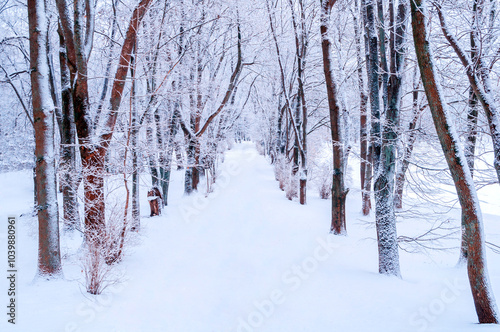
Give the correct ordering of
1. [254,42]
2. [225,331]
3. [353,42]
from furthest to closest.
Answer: [254,42], [353,42], [225,331]

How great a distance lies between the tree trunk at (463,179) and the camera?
280 cm

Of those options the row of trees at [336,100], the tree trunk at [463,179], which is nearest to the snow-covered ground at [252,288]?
the tree trunk at [463,179]

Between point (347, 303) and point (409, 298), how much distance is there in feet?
2.76

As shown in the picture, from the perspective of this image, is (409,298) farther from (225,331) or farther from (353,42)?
(353,42)

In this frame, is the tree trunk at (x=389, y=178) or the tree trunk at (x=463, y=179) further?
the tree trunk at (x=389, y=178)

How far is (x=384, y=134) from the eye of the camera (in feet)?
15.1

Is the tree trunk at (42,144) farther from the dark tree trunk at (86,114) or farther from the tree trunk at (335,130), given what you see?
the tree trunk at (335,130)

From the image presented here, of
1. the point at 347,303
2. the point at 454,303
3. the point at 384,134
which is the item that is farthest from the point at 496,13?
the point at 347,303

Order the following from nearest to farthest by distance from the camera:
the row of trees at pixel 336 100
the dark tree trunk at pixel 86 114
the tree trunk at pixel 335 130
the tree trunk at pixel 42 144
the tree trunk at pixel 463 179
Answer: the tree trunk at pixel 463 179 → the row of trees at pixel 336 100 → the tree trunk at pixel 42 144 → the dark tree trunk at pixel 86 114 → the tree trunk at pixel 335 130

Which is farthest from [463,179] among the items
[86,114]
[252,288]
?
[86,114]

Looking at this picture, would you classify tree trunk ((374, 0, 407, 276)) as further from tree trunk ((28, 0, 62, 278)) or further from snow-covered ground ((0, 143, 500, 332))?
tree trunk ((28, 0, 62, 278))

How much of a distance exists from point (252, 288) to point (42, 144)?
12.6 feet

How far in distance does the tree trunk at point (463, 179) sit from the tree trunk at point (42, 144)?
485cm

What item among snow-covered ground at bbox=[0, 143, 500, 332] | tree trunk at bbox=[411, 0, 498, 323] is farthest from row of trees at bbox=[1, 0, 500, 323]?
snow-covered ground at bbox=[0, 143, 500, 332]
